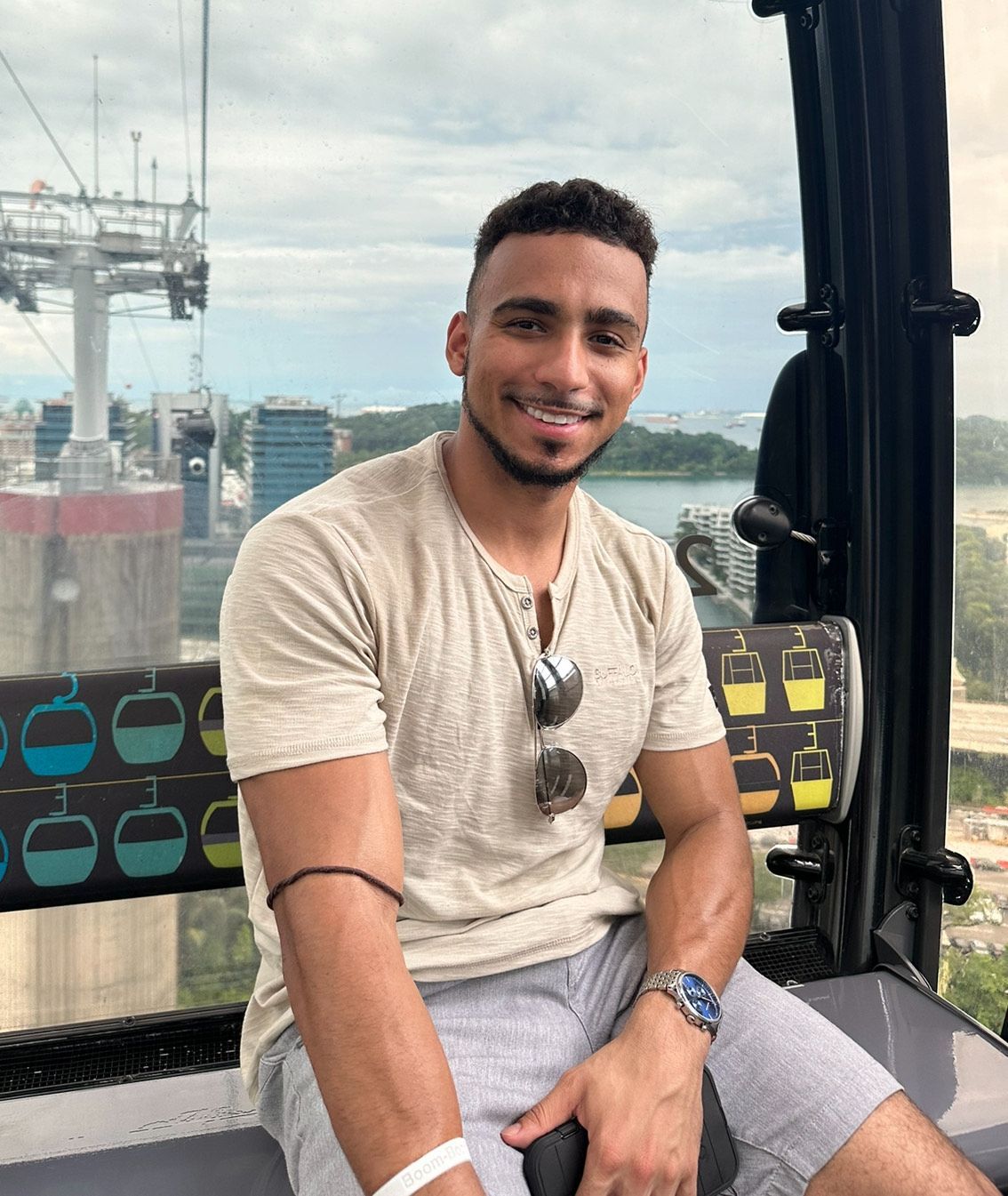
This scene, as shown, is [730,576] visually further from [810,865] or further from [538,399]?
[538,399]

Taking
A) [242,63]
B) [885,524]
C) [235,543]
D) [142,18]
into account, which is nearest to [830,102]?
[885,524]

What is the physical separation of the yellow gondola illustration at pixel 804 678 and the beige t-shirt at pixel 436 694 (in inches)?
26.9

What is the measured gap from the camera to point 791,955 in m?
2.37

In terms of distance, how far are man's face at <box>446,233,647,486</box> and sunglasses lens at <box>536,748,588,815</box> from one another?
1.20ft

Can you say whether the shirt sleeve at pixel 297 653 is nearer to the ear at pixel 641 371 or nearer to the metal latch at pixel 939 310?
the ear at pixel 641 371

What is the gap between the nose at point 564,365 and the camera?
4.83 feet

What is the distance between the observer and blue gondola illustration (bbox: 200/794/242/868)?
183 centimetres

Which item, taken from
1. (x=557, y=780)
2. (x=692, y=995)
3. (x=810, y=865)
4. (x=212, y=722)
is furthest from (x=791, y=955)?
(x=212, y=722)

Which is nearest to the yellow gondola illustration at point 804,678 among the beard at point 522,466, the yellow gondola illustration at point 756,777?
the yellow gondola illustration at point 756,777

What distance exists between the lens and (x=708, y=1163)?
52.4 inches

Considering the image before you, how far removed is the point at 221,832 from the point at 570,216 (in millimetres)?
1115

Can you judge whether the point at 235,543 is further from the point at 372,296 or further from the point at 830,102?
the point at 830,102

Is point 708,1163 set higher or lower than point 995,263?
lower

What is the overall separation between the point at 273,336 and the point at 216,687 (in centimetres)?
70
